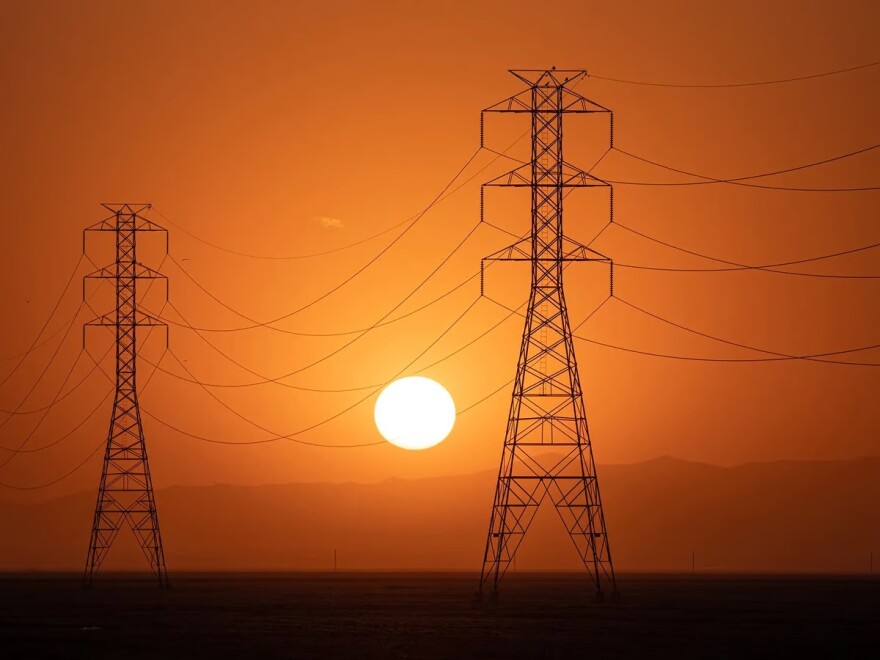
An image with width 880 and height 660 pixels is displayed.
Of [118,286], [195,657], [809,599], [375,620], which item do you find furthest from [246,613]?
[809,599]

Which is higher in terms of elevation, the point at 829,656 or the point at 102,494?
the point at 102,494

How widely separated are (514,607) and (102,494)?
32.5m

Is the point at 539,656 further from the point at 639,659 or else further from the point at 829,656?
the point at 829,656

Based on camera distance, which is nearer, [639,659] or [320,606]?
[639,659]

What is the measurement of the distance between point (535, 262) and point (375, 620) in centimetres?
2412

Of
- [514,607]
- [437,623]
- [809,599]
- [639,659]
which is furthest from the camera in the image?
[809,599]

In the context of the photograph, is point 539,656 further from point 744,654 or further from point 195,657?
point 195,657

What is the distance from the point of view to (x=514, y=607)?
10862cm

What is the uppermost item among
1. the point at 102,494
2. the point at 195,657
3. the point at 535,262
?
the point at 535,262

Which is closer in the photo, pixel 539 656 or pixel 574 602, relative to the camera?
pixel 539 656

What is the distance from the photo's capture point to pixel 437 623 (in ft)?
282

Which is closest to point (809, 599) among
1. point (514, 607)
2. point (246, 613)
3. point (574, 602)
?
point (574, 602)

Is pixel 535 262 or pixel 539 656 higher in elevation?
pixel 535 262

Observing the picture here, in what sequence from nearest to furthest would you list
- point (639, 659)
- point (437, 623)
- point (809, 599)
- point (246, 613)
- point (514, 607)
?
point (639, 659)
point (437, 623)
point (246, 613)
point (514, 607)
point (809, 599)
